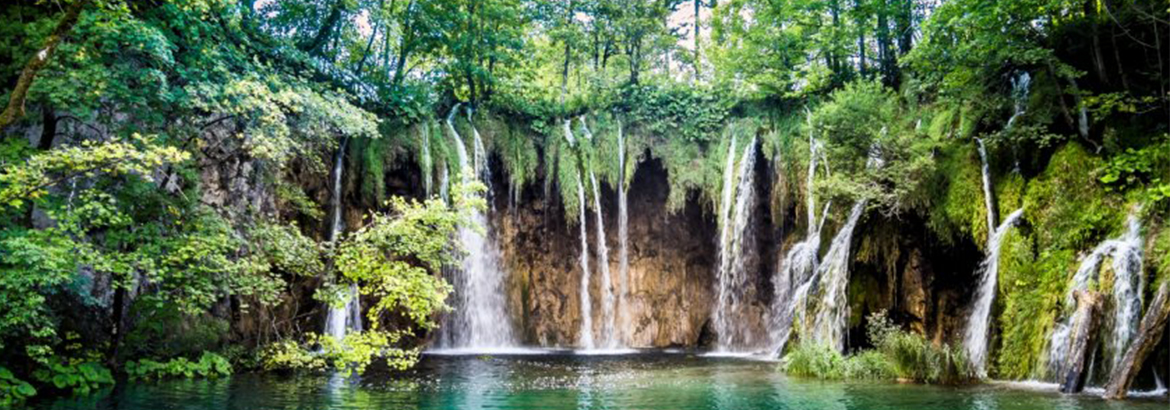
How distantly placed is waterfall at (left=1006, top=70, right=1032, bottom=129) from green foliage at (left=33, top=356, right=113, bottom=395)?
15006 mm

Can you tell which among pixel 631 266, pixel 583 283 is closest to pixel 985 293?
pixel 631 266

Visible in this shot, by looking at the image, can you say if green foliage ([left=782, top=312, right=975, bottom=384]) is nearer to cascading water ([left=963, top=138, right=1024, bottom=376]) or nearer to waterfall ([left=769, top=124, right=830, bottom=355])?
cascading water ([left=963, top=138, right=1024, bottom=376])

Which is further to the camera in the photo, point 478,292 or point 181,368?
point 478,292

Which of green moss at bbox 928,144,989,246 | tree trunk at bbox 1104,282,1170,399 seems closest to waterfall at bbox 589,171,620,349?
green moss at bbox 928,144,989,246

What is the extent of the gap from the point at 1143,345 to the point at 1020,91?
662 cm

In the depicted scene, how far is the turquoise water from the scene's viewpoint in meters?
8.74

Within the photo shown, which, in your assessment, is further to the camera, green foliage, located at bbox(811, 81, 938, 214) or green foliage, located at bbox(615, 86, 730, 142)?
green foliage, located at bbox(615, 86, 730, 142)

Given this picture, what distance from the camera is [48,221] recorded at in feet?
36.4

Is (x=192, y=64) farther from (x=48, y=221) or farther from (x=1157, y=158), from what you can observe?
(x=1157, y=158)

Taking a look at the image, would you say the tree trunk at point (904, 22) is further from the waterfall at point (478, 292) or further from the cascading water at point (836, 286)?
the waterfall at point (478, 292)

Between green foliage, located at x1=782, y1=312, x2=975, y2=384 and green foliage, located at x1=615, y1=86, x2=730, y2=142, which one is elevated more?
green foliage, located at x1=615, y1=86, x2=730, y2=142

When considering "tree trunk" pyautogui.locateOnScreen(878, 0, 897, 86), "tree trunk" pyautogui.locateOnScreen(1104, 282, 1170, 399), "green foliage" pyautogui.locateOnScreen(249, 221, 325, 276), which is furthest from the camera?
"tree trunk" pyautogui.locateOnScreen(878, 0, 897, 86)

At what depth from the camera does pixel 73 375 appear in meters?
10.0

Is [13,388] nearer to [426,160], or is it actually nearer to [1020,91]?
[426,160]
